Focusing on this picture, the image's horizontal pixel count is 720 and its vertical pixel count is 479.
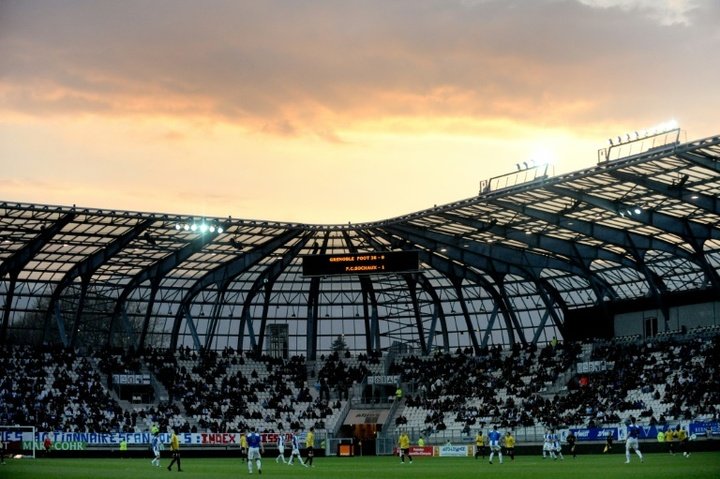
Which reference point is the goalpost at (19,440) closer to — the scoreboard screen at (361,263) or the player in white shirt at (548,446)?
the scoreboard screen at (361,263)

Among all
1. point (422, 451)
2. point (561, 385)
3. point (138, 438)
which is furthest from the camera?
point (561, 385)

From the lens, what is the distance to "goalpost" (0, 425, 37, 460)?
69688 mm

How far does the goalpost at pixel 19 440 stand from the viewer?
229 ft

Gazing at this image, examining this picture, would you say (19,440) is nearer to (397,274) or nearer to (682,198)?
(397,274)

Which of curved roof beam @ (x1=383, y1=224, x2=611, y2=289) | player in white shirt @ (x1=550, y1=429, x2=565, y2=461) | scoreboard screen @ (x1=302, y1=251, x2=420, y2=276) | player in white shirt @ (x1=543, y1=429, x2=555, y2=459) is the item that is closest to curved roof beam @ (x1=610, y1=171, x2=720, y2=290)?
curved roof beam @ (x1=383, y1=224, x2=611, y2=289)

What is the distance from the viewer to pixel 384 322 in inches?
3792

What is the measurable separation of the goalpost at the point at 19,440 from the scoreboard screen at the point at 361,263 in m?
20.7

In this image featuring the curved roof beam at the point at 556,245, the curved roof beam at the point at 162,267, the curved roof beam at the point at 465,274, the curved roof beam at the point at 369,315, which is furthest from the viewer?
the curved roof beam at the point at 369,315

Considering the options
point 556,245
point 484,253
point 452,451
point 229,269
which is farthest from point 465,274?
point 229,269

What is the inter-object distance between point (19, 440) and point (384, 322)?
35556 mm

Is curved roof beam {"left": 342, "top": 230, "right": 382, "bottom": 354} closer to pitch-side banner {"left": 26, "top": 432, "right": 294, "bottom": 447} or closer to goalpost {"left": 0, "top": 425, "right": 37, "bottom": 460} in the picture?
pitch-side banner {"left": 26, "top": 432, "right": 294, "bottom": 447}

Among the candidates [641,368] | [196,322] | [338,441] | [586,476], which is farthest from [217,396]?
[586,476]

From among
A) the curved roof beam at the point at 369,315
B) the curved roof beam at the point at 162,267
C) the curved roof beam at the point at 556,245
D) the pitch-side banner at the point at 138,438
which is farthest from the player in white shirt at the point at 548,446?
the curved roof beam at the point at 369,315

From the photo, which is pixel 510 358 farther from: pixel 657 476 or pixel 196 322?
pixel 657 476
